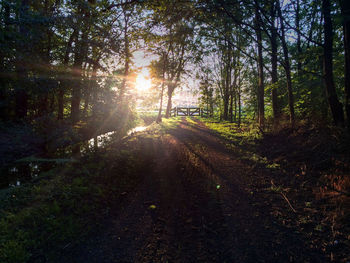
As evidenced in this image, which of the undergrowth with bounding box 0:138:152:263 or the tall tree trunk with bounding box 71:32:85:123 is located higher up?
the tall tree trunk with bounding box 71:32:85:123

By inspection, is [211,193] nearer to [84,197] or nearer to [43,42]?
[84,197]

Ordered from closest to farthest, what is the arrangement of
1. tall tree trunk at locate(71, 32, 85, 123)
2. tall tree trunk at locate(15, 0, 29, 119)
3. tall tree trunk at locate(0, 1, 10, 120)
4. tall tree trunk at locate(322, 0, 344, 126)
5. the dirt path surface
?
the dirt path surface
tall tree trunk at locate(322, 0, 344, 126)
tall tree trunk at locate(15, 0, 29, 119)
tall tree trunk at locate(0, 1, 10, 120)
tall tree trunk at locate(71, 32, 85, 123)

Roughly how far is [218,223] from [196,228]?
0.45 metres

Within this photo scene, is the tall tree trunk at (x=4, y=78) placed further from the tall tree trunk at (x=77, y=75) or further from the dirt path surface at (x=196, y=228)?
the dirt path surface at (x=196, y=228)

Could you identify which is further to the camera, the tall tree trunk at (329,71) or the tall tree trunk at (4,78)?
the tall tree trunk at (4,78)

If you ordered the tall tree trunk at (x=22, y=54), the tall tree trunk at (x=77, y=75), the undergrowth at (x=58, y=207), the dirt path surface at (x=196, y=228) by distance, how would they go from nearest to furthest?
the dirt path surface at (x=196, y=228) → the undergrowth at (x=58, y=207) → the tall tree trunk at (x=22, y=54) → the tall tree trunk at (x=77, y=75)

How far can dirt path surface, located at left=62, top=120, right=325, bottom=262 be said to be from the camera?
100 inches

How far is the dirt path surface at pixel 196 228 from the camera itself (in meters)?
2.55

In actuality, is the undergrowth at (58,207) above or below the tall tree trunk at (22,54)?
below

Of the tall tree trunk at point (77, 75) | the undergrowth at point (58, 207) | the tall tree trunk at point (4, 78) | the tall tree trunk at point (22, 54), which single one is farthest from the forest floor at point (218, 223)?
the tall tree trunk at point (77, 75)

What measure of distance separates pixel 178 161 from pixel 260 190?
10.5ft

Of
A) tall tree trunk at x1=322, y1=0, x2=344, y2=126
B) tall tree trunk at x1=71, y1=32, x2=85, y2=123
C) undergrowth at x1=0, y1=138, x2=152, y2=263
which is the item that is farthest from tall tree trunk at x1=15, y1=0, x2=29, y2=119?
tall tree trunk at x1=322, y1=0, x2=344, y2=126

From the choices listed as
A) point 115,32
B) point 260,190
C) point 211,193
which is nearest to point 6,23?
point 115,32

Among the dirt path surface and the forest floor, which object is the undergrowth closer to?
the forest floor
